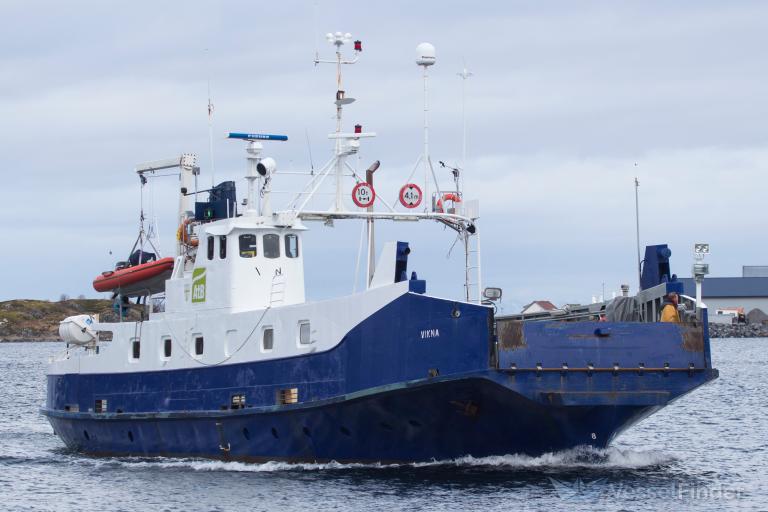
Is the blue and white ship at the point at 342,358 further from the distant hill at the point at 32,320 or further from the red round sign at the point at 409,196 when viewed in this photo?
the distant hill at the point at 32,320

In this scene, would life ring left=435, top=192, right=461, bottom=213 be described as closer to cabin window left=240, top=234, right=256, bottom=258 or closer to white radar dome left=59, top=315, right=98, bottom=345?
cabin window left=240, top=234, right=256, bottom=258

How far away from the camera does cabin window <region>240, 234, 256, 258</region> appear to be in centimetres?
2816

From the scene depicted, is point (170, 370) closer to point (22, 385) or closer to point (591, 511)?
point (591, 511)

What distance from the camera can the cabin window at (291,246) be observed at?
2873 cm

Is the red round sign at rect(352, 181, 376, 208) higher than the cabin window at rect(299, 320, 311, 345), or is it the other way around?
the red round sign at rect(352, 181, 376, 208)

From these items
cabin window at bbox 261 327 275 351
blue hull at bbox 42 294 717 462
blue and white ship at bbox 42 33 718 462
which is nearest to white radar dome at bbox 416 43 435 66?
blue and white ship at bbox 42 33 718 462

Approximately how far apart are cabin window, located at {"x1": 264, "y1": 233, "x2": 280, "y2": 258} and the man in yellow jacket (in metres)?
8.64

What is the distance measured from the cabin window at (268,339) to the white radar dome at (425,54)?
6.39 metres

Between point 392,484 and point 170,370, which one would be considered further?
point 170,370

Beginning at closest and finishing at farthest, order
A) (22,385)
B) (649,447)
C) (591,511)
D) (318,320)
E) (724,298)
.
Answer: (591,511)
(318,320)
(649,447)
(22,385)
(724,298)

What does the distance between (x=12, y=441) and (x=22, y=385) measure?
30337mm

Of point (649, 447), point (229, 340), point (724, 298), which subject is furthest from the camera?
point (724, 298)

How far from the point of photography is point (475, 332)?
23266mm

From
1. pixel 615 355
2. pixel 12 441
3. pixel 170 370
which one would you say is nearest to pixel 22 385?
pixel 12 441
